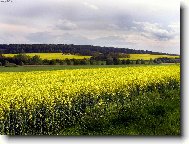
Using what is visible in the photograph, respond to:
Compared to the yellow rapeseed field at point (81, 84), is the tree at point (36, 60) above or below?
above

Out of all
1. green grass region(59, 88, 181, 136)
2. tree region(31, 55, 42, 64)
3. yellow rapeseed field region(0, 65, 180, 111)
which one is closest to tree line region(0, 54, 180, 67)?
tree region(31, 55, 42, 64)

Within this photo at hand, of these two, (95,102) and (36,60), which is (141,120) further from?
(36,60)

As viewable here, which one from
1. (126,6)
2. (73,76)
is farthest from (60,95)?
(126,6)

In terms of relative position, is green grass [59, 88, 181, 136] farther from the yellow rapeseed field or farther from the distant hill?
the distant hill

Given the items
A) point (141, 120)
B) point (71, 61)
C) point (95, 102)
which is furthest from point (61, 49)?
point (141, 120)

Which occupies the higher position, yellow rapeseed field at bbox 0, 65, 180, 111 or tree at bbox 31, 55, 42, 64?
tree at bbox 31, 55, 42, 64

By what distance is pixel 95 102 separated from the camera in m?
10.1

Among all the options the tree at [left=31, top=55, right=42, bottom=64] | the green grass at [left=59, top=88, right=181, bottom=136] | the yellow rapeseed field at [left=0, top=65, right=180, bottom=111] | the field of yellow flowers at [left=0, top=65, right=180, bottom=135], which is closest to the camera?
the green grass at [left=59, top=88, right=181, bottom=136]

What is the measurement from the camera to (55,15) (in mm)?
9516

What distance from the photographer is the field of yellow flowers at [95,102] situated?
30.3 ft

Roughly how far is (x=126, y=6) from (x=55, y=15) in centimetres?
145

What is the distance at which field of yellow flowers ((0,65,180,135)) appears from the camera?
30.3 feet

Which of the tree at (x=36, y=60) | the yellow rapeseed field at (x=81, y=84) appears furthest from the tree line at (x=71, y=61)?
the yellow rapeseed field at (x=81, y=84)

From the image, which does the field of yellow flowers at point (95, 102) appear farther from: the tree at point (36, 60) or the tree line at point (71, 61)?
the tree at point (36, 60)
